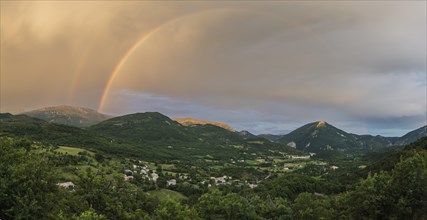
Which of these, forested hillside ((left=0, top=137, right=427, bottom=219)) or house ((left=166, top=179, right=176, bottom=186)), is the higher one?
forested hillside ((left=0, top=137, right=427, bottom=219))

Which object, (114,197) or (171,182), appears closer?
(114,197)

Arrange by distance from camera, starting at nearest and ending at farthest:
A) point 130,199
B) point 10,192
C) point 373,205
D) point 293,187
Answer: point 10,192
point 373,205
point 130,199
point 293,187

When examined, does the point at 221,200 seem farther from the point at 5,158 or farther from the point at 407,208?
the point at 5,158

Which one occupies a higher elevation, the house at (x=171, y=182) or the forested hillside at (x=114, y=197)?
the forested hillside at (x=114, y=197)

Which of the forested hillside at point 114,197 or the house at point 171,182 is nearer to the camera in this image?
the forested hillside at point 114,197

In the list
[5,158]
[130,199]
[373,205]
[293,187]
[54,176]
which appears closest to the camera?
[54,176]

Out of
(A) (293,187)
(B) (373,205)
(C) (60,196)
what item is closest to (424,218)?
(B) (373,205)

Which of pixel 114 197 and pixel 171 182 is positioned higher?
pixel 114 197

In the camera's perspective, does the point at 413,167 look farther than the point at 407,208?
Yes

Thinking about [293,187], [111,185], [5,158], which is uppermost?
[5,158]

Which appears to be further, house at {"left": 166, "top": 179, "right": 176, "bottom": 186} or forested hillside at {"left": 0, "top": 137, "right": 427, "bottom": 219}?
house at {"left": 166, "top": 179, "right": 176, "bottom": 186}

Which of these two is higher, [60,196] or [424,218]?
[60,196]
